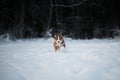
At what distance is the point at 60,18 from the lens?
18.8 metres

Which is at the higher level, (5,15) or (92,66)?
(5,15)

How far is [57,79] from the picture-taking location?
3.64 meters

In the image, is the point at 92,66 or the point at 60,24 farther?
the point at 60,24

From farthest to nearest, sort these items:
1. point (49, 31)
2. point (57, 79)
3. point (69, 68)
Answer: point (49, 31)
point (69, 68)
point (57, 79)

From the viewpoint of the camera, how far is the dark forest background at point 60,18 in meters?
16.2

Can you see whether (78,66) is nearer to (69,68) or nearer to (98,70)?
(69,68)

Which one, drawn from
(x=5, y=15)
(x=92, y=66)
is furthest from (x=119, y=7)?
(x=92, y=66)

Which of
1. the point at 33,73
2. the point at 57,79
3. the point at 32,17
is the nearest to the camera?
the point at 57,79

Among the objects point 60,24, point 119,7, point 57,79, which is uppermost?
point 119,7

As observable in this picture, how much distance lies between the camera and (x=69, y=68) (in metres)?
4.37

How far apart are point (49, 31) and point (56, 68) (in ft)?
38.6

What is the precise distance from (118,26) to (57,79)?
15320mm

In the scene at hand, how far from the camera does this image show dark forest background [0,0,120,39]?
16234mm

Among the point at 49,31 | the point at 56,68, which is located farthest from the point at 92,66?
the point at 49,31
